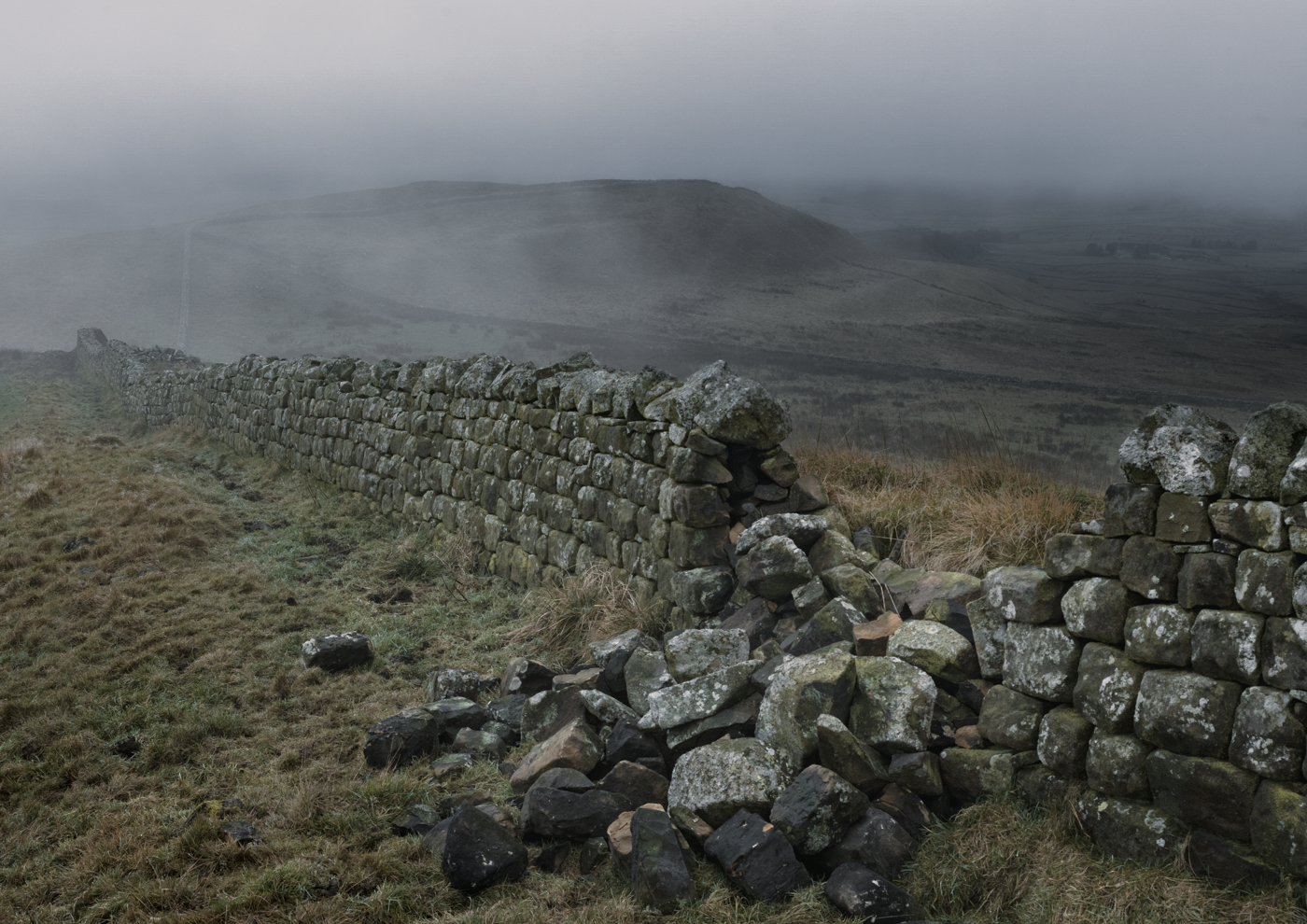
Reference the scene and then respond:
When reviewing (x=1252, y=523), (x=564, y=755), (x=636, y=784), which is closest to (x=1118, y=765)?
(x=1252, y=523)

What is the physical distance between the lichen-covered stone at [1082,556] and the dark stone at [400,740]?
3844 mm

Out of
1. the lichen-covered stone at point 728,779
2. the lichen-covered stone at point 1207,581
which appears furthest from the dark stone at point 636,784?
the lichen-covered stone at point 1207,581

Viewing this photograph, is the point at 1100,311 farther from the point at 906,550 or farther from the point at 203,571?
the point at 203,571

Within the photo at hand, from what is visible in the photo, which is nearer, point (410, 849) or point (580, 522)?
point (410, 849)

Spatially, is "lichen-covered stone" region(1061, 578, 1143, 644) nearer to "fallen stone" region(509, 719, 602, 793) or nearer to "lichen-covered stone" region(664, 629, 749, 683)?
"lichen-covered stone" region(664, 629, 749, 683)

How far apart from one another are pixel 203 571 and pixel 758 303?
155 ft

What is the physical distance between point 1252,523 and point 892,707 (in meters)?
1.79

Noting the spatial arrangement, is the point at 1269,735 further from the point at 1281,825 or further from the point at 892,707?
the point at 892,707

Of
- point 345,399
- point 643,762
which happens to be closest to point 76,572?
point 345,399

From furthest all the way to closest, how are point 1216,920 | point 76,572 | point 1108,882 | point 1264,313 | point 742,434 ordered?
1. point 1264,313
2. point 76,572
3. point 742,434
4. point 1108,882
5. point 1216,920

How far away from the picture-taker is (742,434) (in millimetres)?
6688

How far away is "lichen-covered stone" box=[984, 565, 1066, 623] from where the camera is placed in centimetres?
400

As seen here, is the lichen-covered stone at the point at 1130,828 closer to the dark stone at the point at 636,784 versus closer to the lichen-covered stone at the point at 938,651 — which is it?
the lichen-covered stone at the point at 938,651

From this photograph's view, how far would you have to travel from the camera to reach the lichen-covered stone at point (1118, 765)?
138 inches
